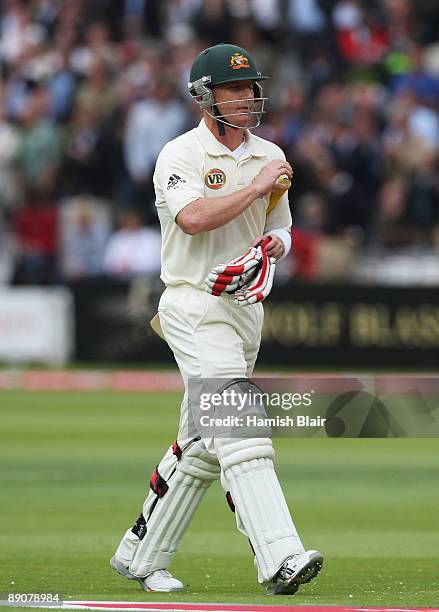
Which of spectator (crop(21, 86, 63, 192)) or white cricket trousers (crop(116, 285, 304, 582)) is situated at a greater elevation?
spectator (crop(21, 86, 63, 192))

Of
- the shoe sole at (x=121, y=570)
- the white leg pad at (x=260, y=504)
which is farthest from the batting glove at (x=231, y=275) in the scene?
the shoe sole at (x=121, y=570)

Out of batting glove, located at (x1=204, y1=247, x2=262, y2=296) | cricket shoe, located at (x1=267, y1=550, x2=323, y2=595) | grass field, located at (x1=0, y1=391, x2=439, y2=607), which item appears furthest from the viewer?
grass field, located at (x1=0, y1=391, x2=439, y2=607)

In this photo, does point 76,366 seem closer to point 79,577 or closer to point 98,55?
point 98,55

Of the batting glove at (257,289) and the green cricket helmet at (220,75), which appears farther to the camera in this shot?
the green cricket helmet at (220,75)

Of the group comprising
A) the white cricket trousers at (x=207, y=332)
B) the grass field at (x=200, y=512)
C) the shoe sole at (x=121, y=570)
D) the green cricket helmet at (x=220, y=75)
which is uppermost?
the green cricket helmet at (x=220, y=75)

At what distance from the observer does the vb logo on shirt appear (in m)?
5.62

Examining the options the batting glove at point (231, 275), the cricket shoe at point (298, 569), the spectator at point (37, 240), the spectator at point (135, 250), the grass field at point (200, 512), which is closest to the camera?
the cricket shoe at point (298, 569)

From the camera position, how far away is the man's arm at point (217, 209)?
5.43 metres

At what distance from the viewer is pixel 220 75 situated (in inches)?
221

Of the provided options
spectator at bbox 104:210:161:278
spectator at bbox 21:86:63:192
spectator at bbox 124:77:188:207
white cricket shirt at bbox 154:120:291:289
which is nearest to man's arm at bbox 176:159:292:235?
white cricket shirt at bbox 154:120:291:289

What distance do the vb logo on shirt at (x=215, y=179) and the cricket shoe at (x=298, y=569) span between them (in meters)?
1.42

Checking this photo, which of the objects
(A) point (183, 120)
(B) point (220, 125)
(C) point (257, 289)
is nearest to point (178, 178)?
(B) point (220, 125)

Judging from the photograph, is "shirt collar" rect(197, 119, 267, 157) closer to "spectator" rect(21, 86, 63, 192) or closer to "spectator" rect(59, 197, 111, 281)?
"spectator" rect(59, 197, 111, 281)

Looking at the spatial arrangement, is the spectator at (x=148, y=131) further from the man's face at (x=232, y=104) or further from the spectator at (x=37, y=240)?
the man's face at (x=232, y=104)
